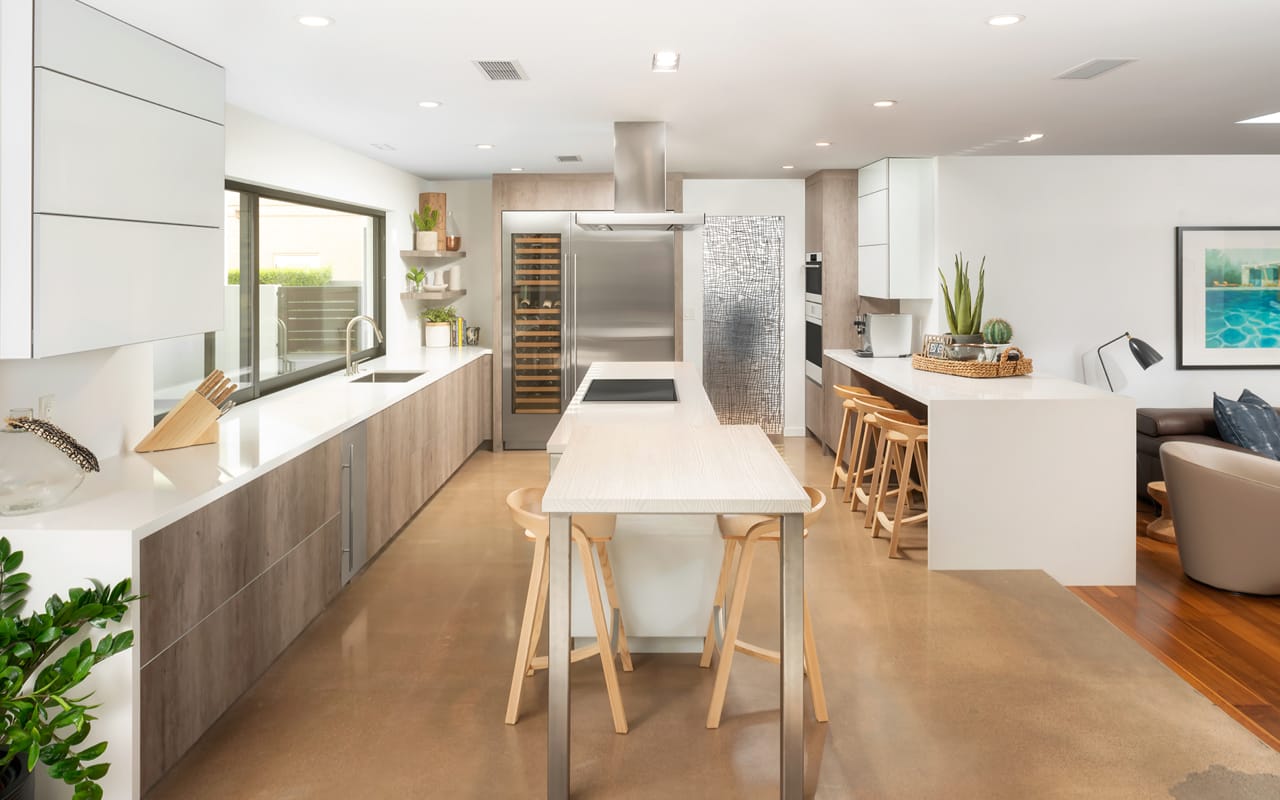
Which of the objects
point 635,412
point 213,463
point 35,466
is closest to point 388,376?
point 635,412

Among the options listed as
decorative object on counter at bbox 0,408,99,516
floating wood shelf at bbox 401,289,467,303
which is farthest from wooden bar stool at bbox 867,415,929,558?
floating wood shelf at bbox 401,289,467,303

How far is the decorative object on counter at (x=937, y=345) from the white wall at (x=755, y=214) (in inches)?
103

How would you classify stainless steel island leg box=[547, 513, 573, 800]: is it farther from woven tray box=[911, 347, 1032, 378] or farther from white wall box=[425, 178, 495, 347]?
white wall box=[425, 178, 495, 347]

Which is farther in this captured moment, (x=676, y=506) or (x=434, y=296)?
(x=434, y=296)

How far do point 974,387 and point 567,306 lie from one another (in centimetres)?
386

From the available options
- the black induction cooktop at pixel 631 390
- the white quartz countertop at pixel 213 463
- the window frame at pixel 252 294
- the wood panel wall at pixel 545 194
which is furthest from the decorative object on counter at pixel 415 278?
the black induction cooktop at pixel 631 390

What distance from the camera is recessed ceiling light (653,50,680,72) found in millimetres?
3809

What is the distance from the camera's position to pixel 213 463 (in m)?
3.32

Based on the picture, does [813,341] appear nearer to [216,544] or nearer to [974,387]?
[974,387]

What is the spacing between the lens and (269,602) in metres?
3.46

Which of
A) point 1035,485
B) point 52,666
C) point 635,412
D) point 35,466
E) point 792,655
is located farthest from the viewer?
point 1035,485

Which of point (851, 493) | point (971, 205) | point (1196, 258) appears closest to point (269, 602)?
point (851, 493)

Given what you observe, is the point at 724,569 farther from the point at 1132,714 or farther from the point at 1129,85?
the point at 1129,85

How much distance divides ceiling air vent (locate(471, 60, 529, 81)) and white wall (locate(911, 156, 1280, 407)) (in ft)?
13.3
